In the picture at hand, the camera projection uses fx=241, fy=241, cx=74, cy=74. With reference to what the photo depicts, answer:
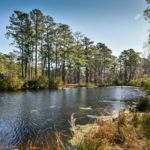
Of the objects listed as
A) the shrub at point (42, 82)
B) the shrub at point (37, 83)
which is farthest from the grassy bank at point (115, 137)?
the shrub at point (42, 82)

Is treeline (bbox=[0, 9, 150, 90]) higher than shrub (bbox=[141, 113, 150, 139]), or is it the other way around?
treeline (bbox=[0, 9, 150, 90])

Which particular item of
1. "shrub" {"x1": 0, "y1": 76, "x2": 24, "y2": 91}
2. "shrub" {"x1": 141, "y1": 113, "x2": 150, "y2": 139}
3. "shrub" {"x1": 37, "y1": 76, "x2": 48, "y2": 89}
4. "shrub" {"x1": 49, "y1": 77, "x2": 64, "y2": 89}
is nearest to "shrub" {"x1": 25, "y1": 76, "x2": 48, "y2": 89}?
"shrub" {"x1": 37, "y1": 76, "x2": 48, "y2": 89}

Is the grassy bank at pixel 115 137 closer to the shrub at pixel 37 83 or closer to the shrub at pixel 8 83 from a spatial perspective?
the shrub at pixel 8 83

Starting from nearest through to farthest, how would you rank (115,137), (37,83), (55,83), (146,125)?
(115,137), (146,125), (37,83), (55,83)

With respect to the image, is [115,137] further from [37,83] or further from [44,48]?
[44,48]

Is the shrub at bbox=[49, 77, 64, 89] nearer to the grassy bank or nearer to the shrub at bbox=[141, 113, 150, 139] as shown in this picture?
the grassy bank

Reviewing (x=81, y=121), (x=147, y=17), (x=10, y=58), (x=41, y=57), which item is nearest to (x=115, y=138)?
(x=81, y=121)

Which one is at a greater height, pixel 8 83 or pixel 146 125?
pixel 8 83

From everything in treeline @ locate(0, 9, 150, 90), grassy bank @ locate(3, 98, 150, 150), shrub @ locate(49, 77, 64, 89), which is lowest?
grassy bank @ locate(3, 98, 150, 150)

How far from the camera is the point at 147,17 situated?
19047 millimetres

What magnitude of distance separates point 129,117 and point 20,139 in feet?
Answer: 14.8

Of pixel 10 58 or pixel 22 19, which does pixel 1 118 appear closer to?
pixel 22 19

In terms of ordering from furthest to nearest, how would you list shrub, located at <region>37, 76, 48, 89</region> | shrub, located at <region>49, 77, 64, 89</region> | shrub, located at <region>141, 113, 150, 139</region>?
shrub, located at <region>49, 77, 64, 89</region>, shrub, located at <region>37, 76, 48, 89</region>, shrub, located at <region>141, 113, 150, 139</region>

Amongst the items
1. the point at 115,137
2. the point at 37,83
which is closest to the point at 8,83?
the point at 37,83
